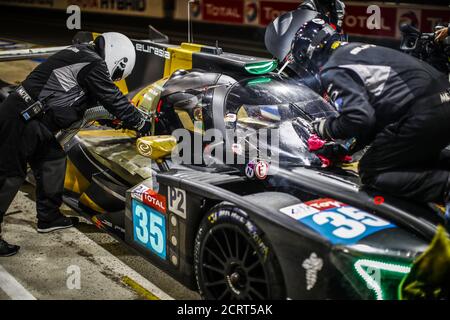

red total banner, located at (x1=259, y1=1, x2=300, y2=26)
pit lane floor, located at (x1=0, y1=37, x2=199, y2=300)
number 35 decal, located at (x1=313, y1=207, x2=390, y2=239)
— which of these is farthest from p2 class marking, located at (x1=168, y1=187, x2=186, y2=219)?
red total banner, located at (x1=259, y1=1, x2=300, y2=26)

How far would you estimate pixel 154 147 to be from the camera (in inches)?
166

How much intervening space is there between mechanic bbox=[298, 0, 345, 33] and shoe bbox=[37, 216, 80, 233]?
10.5 ft

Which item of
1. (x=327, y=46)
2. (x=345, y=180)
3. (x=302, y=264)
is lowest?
(x=302, y=264)

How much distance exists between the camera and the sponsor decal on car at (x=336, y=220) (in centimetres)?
307

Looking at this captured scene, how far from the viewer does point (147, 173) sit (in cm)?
449

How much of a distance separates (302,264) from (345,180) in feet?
2.81

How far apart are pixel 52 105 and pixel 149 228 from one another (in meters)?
1.44

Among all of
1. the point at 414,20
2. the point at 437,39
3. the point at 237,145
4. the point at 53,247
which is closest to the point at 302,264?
the point at 237,145

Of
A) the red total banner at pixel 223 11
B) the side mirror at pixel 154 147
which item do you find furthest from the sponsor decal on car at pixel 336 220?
the red total banner at pixel 223 11

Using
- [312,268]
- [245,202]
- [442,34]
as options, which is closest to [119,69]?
[245,202]

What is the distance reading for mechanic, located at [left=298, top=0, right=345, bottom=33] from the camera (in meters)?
6.30

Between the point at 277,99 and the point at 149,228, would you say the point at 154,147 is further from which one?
the point at 277,99
